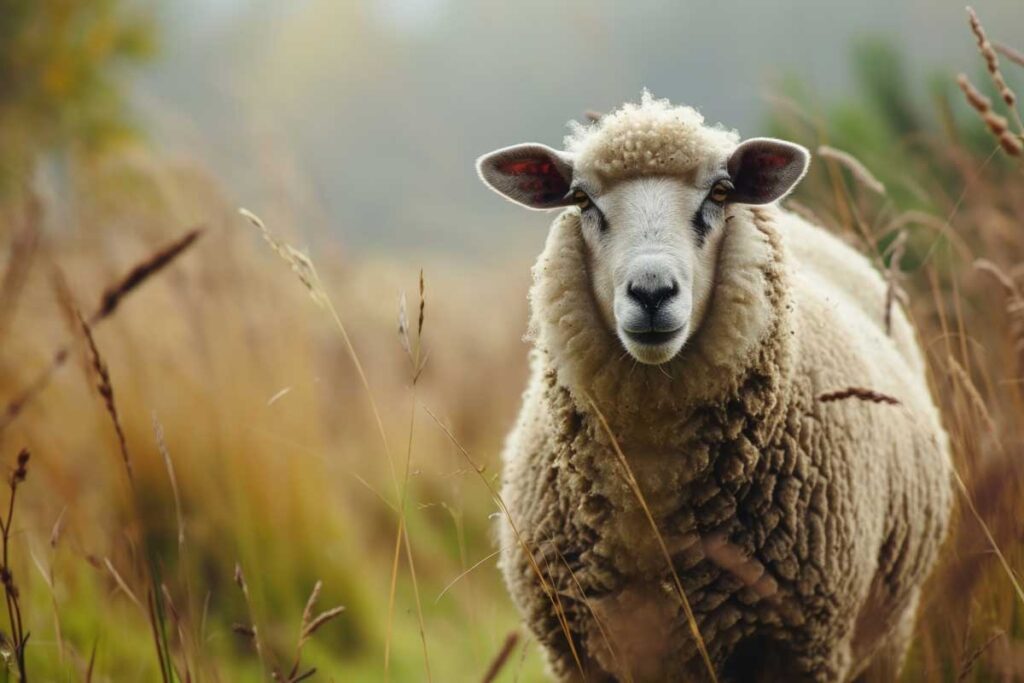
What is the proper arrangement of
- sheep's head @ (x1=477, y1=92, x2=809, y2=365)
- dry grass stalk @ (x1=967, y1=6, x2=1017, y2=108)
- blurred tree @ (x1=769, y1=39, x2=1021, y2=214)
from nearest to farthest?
1. dry grass stalk @ (x1=967, y1=6, x2=1017, y2=108)
2. sheep's head @ (x1=477, y1=92, x2=809, y2=365)
3. blurred tree @ (x1=769, y1=39, x2=1021, y2=214)

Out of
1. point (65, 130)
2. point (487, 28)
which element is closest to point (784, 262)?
point (65, 130)

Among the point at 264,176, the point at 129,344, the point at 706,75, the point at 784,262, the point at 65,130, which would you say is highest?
the point at 784,262

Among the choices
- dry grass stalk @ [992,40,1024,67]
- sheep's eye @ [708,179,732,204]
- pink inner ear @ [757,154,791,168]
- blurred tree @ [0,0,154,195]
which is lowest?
blurred tree @ [0,0,154,195]

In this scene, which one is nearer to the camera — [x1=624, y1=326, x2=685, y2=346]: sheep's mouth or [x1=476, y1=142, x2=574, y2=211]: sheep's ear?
[x1=624, y1=326, x2=685, y2=346]: sheep's mouth

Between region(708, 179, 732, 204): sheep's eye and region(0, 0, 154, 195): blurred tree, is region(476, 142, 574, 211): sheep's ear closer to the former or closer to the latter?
region(708, 179, 732, 204): sheep's eye

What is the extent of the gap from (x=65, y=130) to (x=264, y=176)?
10132 millimetres

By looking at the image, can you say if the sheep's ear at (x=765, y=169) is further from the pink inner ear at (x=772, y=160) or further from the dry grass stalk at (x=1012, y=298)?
→ the dry grass stalk at (x=1012, y=298)

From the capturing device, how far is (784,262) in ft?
7.79

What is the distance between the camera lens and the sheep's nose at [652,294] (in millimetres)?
1953

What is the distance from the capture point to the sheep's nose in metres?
1.95

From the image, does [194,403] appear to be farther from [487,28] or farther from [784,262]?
[487,28]

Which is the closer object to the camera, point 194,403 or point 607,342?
point 607,342

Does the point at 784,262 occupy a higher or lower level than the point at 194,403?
higher

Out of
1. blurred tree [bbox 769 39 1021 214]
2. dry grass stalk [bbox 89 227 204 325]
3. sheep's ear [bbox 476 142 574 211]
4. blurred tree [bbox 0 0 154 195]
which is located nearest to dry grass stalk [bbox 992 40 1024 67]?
sheep's ear [bbox 476 142 574 211]
